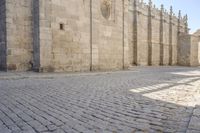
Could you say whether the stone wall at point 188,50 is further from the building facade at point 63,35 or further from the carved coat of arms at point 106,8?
the carved coat of arms at point 106,8

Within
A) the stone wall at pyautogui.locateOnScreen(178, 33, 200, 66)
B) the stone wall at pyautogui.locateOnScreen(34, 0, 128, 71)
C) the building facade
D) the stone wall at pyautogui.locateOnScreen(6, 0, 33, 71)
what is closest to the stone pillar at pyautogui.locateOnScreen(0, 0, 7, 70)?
the building facade

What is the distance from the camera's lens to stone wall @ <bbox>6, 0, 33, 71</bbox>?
9652 millimetres

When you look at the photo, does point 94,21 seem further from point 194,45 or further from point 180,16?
point 180,16

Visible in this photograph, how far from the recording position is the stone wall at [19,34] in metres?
9.65

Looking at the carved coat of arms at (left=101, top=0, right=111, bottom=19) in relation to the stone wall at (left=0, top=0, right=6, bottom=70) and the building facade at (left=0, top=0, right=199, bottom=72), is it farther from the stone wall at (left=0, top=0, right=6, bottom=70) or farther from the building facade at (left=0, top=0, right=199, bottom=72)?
the stone wall at (left=0, top=0, right=6, bottom=70)

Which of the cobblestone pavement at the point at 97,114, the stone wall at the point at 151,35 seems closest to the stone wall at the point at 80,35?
the cobblestone pavement at the point at 97,114

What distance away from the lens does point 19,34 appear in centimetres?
998

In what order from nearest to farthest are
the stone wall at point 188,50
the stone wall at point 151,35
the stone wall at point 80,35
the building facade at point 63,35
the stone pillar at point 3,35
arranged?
the stone pillar at point 3,35
the building facade at point 63,35
the stone wall at point 80,35
the stone wall at point 151,35
the stone wall at point 188,50

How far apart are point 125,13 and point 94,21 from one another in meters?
3.41

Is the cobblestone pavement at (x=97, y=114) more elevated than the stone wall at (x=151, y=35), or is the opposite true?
the stone wall at (x=151, y=35)

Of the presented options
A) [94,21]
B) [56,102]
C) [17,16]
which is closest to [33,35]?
[17,16]

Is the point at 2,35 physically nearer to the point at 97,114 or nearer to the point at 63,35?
the point at 63,35

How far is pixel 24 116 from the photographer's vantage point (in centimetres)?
339

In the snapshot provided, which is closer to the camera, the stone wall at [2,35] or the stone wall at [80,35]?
the stone wall at [2,35]
